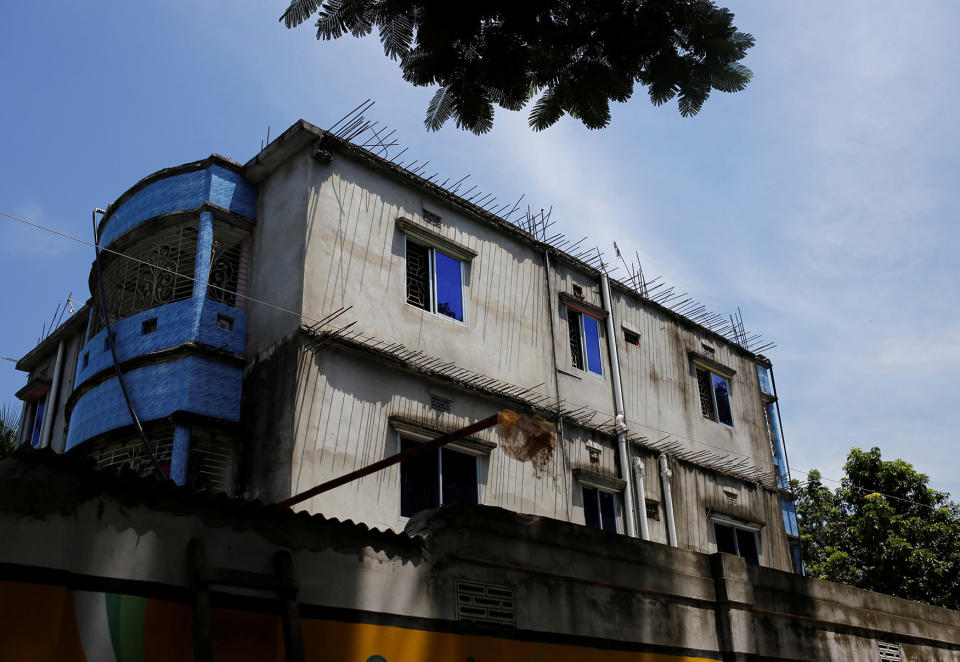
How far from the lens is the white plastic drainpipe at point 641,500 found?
51.4 feet

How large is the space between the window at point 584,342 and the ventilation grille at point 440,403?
3611 mm

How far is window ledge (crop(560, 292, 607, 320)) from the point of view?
16.7 metres

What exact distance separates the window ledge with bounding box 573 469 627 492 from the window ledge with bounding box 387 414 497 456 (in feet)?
7.18

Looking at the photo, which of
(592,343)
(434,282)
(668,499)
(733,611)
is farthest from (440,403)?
(668,499)

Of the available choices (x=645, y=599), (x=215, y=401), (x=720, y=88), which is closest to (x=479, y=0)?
(x=720, y=88)

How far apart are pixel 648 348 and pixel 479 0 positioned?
13488mm

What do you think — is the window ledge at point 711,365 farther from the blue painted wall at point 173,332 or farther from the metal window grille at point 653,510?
the blue painted wall at point 173,332

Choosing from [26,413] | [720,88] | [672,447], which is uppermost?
[26,413]

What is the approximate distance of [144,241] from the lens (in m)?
13.9

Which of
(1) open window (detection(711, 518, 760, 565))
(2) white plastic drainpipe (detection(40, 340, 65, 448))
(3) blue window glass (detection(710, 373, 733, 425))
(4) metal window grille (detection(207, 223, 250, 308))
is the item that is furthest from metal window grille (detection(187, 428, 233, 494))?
(3) blue window glass (detection(710, 373, 733, 425))

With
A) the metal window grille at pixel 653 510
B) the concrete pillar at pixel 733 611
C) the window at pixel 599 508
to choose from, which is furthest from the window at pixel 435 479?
the metal window grille at pixel 653 510

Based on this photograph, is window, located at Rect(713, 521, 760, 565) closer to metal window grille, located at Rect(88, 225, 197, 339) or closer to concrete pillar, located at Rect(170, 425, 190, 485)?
concrete pillar, located at Rect(170, 425, 190, 485)

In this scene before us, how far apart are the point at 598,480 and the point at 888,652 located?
17.5ft

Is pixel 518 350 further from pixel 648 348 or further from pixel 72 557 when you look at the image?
pixel 72 557
